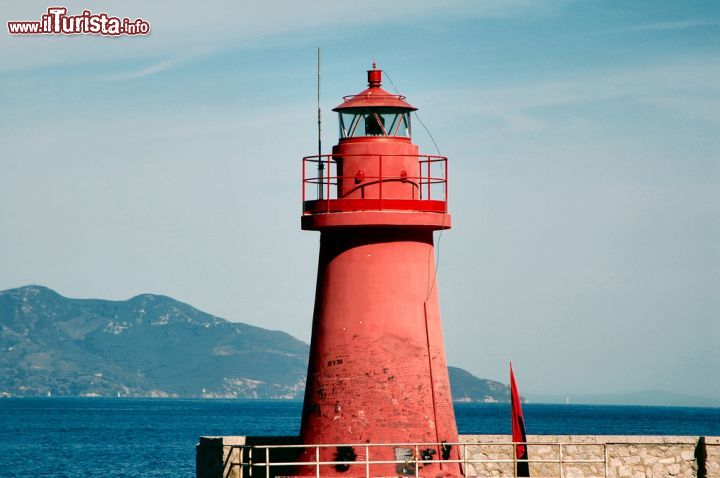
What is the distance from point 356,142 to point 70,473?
5177cm

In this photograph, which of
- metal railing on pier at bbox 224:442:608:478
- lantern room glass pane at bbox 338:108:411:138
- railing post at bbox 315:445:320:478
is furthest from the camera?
lantern room glass pane at bbox 338:108:411:138

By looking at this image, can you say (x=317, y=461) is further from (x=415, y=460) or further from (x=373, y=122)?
(x=373, y=122)

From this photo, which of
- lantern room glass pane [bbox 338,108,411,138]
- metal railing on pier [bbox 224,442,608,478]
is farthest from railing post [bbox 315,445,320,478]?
lantern room glass pane [bbox 338,108,411,138]

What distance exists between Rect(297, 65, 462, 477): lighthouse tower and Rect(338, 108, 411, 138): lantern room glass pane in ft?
0.05

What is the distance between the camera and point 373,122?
912 inches

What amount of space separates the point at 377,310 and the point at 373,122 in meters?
3.09

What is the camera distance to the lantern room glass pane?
23.1 meters

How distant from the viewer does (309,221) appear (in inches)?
900

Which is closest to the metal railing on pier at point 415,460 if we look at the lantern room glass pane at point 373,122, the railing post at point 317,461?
the railing post at point 317,461

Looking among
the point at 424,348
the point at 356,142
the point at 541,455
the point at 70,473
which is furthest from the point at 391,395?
the point at 70,473

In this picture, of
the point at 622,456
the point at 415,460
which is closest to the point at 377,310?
the point at 415,460

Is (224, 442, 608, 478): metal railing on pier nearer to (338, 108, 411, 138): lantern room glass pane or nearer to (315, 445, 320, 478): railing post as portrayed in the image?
(315, 445, 320, 478): railing post

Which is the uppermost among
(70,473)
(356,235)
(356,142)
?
(356,142)

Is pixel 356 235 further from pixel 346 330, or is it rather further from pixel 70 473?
pixel 70 473
